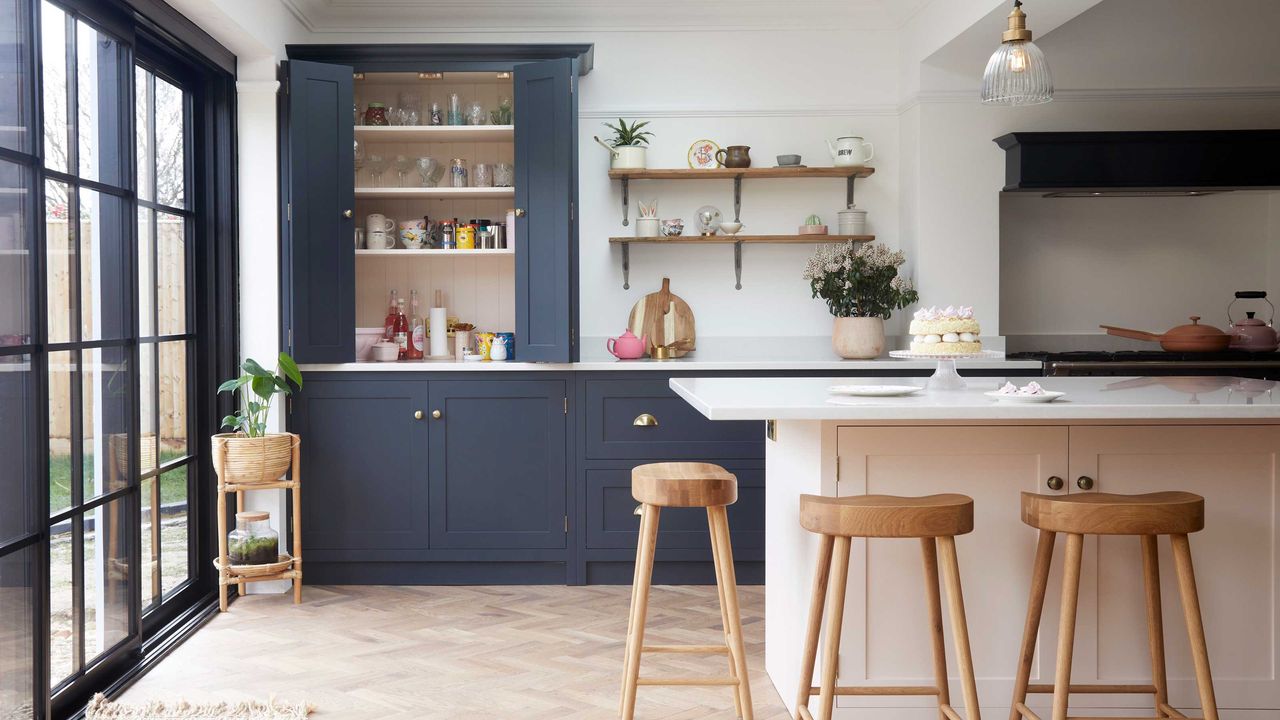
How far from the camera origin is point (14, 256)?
2.47 m

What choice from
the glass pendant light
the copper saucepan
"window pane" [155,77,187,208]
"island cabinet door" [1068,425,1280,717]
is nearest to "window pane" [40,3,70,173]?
"window pane" [155,77,187,208]

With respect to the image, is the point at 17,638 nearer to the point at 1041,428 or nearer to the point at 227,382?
the point at 227,382

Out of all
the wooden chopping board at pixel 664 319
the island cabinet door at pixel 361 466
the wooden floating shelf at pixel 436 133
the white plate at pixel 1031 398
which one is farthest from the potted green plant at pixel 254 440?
the white plate at pixel 1031 398

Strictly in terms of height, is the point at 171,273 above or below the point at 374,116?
below

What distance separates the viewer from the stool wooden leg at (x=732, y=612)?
2.62 m

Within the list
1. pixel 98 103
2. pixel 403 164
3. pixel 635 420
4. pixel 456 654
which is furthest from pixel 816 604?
pixel 403 164

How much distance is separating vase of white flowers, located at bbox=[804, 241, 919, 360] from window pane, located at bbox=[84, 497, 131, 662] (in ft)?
9.56

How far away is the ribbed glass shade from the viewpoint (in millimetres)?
2668

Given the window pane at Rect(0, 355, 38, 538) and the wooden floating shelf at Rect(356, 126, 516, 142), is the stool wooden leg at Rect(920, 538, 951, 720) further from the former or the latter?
the wooden floating shelf at Rect(356, 126, 516, 142)

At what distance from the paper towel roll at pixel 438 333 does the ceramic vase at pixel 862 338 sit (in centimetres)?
180

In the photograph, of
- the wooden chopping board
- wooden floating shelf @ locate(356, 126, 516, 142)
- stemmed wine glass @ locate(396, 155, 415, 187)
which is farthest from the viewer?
the wooden chopping board

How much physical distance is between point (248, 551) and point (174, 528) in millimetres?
289

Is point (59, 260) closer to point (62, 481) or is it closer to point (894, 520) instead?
point (62, 481)

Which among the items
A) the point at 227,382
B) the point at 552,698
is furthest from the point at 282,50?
the point at 552,698
